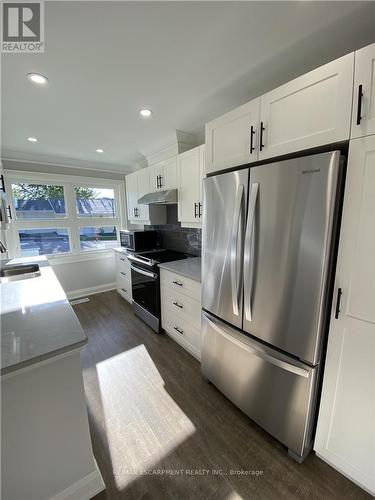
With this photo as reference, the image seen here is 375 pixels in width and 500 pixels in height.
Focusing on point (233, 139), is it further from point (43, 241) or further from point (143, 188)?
point (43, 241)

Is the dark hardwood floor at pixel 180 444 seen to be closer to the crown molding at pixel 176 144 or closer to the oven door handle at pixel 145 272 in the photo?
the oven door handle at pixel 145 272

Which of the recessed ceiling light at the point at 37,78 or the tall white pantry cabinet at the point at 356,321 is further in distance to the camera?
the recessed ceiling light at the point at 37,78

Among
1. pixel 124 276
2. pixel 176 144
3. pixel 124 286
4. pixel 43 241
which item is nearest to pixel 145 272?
pixel 124 276

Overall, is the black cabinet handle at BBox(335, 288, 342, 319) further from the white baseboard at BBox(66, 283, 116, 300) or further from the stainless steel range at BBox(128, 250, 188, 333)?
the white baseboard at BBox(66, 283, 116, 300)

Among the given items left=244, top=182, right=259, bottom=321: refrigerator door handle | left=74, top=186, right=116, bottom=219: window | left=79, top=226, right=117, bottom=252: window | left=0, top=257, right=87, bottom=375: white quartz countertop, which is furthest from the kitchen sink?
left=244, top=182, right=259, bottom=321: refrigerator door handle

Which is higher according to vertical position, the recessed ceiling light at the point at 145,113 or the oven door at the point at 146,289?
the recessed ceiling light at the point at 145,113

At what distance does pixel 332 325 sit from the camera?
1.13 meters

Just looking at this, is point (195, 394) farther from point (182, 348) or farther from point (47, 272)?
point (47, 272)

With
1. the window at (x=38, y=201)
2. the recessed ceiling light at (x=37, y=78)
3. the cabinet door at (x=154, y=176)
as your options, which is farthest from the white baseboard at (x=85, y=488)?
the window at (x=38, y=201)

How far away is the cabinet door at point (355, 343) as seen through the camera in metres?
0.98

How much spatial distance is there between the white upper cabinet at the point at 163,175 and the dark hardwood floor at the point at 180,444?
2171mm

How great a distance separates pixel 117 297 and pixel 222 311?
9.60ft

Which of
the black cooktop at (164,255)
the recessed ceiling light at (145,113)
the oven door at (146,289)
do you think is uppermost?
the recessed ceiling light at (145,113)

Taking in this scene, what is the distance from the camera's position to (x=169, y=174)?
9.13 feet
